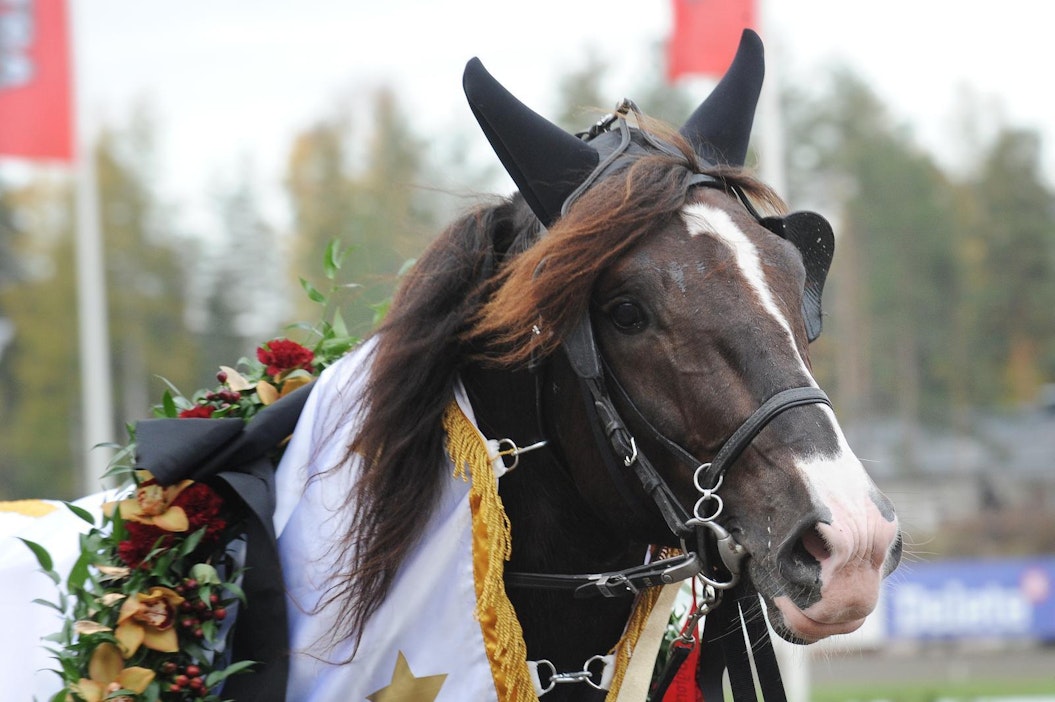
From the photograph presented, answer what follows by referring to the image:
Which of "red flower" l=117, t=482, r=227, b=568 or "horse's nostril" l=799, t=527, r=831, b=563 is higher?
"red flower" l=117, t=482, r=227, b=568

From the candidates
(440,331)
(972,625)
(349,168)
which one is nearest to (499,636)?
(440,331)

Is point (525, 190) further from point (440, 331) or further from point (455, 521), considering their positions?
point (455, 521)

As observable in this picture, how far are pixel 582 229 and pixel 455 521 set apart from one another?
76 centimetres

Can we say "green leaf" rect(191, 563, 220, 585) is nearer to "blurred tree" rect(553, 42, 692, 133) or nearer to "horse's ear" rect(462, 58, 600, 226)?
"horse's ear" rect(462, 58, 600, 226)

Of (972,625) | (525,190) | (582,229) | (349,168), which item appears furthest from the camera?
(349,168)

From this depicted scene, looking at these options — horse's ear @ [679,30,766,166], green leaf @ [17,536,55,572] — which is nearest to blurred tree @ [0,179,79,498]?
green leaf @ [17,536,55,572]

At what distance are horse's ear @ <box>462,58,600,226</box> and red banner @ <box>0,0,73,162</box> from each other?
8.84m

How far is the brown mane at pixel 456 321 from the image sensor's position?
2.54 meters

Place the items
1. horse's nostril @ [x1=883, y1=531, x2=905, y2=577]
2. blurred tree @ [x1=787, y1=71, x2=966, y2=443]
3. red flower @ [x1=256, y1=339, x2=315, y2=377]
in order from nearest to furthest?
horse's nostril @ [x1=883, y1=531, x2=905, y2=577], red flower @ [x1=256, y1=339, x2=315, y2=377], blurred tree @ [x1=787, y1=71, x2=966, y2=443]

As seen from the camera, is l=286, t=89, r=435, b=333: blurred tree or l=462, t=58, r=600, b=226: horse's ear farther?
l=286, t=89, r=435, b=333: blurred tree

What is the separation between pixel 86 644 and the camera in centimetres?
263

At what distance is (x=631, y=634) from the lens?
2867 millimetres

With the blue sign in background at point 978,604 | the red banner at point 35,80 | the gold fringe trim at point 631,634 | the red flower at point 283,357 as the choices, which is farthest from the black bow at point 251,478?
the blue sign in background at point 978,604

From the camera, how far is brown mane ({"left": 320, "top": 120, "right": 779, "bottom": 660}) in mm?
2541
